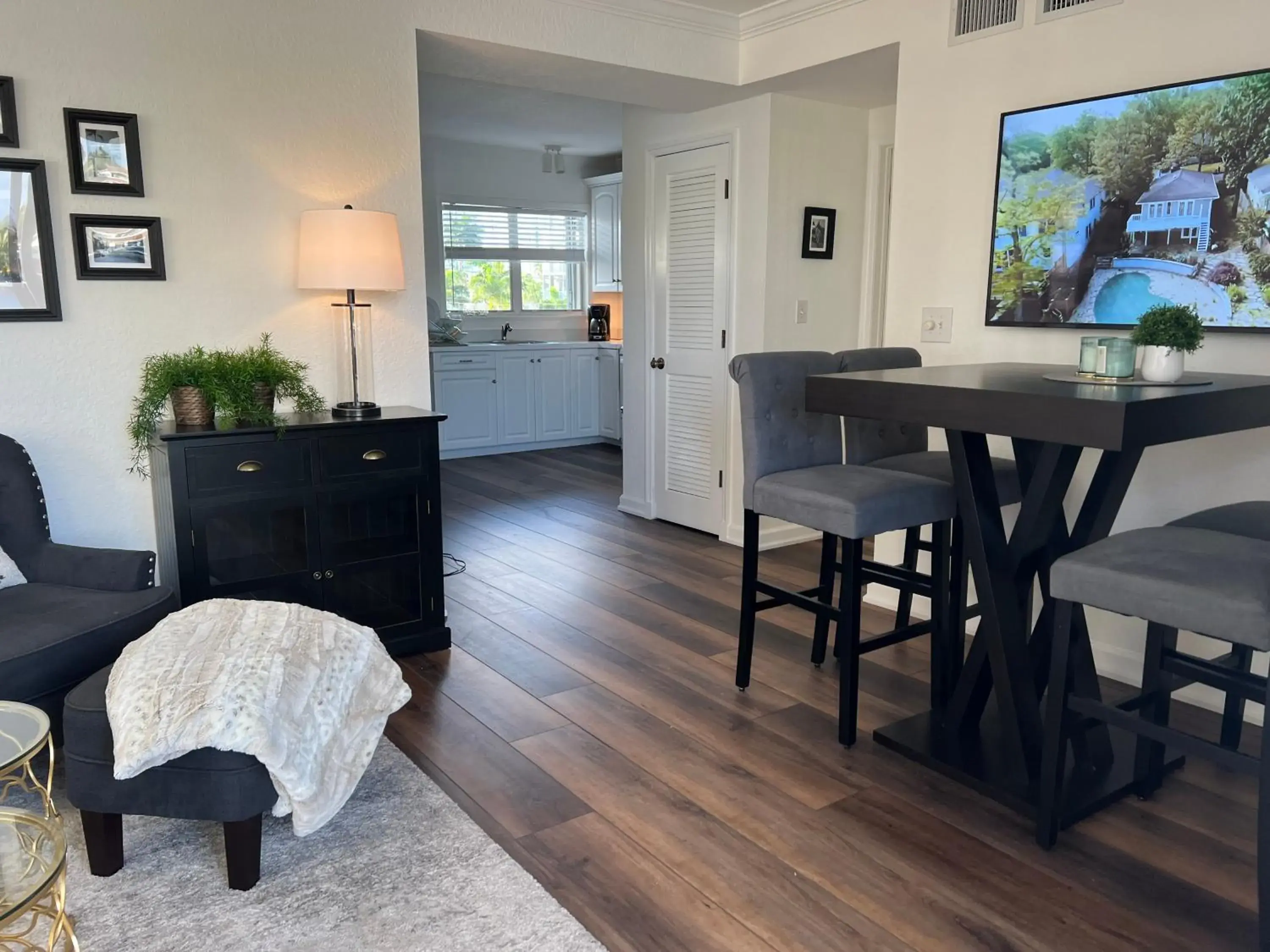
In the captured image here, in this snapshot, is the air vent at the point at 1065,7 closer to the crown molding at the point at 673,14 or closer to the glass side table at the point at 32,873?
the crown molding at the point at 673,14

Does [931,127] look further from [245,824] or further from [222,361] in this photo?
[245,824]

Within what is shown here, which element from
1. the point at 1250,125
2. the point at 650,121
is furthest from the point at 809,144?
the point at 1250,125

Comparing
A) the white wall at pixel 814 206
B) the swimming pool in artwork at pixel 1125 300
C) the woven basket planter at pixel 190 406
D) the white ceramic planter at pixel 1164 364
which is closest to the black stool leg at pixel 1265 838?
the white ceramic planter at pixel 1164 364

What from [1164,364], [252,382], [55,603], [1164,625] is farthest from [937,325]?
[55,603]

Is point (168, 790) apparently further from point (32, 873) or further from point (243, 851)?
point (32, 873)

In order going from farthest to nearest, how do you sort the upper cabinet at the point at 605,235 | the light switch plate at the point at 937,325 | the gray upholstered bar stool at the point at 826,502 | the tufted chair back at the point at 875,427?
the upper cabinet at the point at 605,235 → the light switch plate at the point at 937,325 → the tufted chair back at the point at 875,427 → the gray upholstered bar stool at the point at 826,502

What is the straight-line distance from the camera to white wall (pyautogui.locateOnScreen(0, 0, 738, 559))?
2838 millimetres

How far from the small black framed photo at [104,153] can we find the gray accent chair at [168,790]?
1733 mm

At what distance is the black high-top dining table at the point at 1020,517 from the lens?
6.36ft

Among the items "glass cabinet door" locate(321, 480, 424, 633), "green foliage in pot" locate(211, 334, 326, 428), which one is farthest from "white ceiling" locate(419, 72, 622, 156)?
"glass cabinet door" locate(321, 480, 424, 633)

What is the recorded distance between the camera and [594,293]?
8414 millimetres

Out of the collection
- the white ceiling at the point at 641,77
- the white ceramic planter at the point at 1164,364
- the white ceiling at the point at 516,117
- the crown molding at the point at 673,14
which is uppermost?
the white ceiling at the point at 516,117

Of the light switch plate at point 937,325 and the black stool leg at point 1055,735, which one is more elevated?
the light switch plate at point 937,325

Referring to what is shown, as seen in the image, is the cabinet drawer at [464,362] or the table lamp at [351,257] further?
the cabinet drawer at [464,362]
